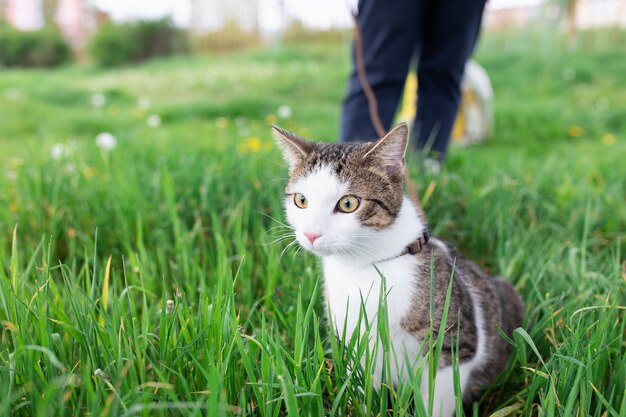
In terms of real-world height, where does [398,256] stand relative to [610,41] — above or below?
below

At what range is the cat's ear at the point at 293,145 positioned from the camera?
1.53 meters

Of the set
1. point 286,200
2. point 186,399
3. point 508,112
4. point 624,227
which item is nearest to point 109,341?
point 186,399

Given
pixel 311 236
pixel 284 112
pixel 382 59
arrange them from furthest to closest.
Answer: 1. pixel 284 112
2. pixel 382 59
3. pixel 311 236

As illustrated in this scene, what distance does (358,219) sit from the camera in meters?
1.38

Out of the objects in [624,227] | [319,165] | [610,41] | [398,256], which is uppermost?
[610,41]

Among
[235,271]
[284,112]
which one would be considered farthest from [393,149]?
[284,112]

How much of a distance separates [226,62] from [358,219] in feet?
31.6

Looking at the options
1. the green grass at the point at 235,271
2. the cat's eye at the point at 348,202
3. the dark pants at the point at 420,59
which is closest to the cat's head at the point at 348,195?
the cat's eye at the point at 348,202

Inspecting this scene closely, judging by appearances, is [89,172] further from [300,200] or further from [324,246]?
[324,246]

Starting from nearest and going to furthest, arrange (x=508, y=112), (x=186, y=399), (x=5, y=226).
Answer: (x=186, y=399), (x=5, y=226), (x=508, y=112)

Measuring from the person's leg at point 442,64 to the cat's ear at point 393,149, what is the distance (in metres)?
1.49

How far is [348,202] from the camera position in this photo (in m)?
1.40

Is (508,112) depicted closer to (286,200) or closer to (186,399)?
(286,200)

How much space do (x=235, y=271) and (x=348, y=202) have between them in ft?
2.25
